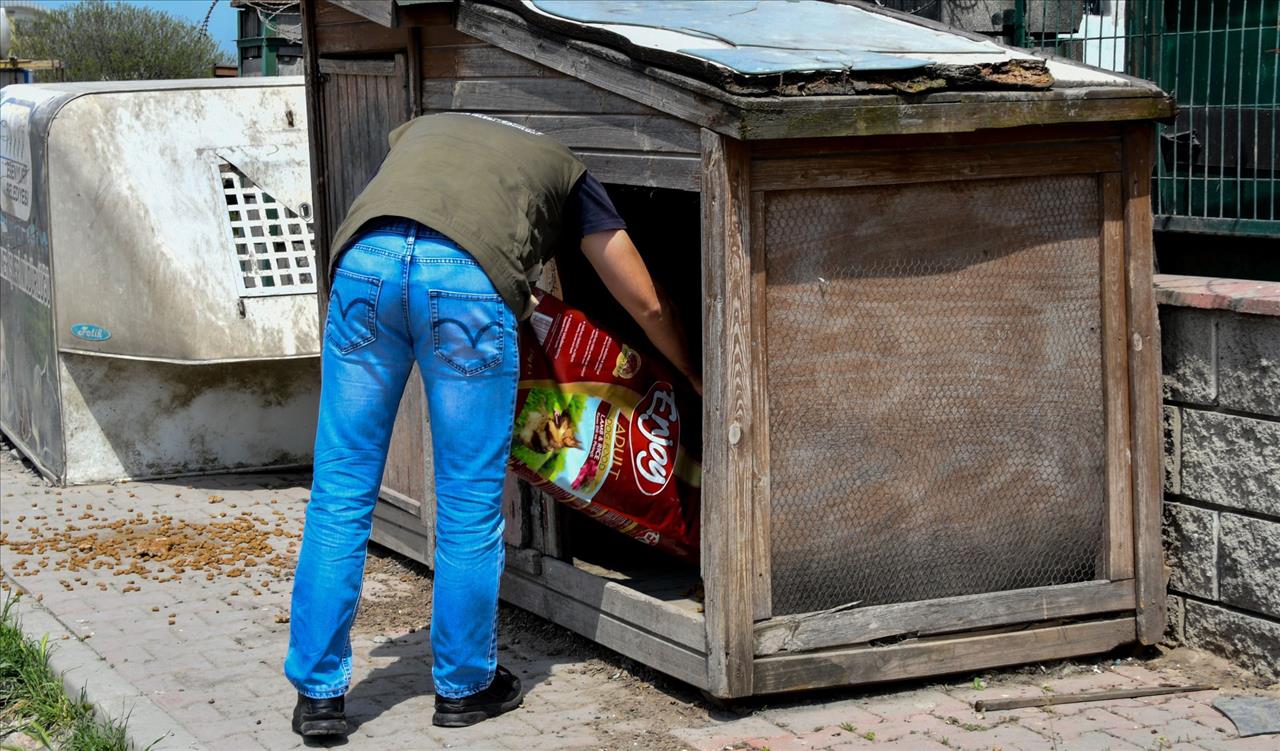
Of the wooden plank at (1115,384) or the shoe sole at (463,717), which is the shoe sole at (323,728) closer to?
the shoe sole at (463,717)

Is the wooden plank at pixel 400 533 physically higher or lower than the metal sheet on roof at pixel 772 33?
lower

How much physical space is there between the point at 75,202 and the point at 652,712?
4.43 m

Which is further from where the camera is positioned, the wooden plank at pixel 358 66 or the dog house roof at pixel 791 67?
the wooden plank at pixel 358 66

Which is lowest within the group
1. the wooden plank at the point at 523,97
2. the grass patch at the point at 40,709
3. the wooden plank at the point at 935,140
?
the grass patch at the point at 40,709

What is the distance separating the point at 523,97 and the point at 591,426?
1115 millimetres

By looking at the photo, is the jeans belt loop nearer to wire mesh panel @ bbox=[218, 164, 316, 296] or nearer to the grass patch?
the grass patch

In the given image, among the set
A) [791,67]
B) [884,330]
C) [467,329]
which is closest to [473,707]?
[467,329]

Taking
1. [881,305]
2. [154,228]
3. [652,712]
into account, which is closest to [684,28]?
[881,305]

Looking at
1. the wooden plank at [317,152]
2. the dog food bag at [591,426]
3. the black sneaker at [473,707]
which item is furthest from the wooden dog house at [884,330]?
the wooden plank at [317,152]

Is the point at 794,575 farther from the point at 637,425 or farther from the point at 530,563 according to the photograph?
the point at 530,563

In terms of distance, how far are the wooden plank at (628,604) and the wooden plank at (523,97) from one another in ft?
4.64

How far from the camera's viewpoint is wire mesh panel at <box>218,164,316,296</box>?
7.71 m

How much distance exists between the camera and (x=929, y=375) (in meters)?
4.59

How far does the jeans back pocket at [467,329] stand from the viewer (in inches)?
→ 165
